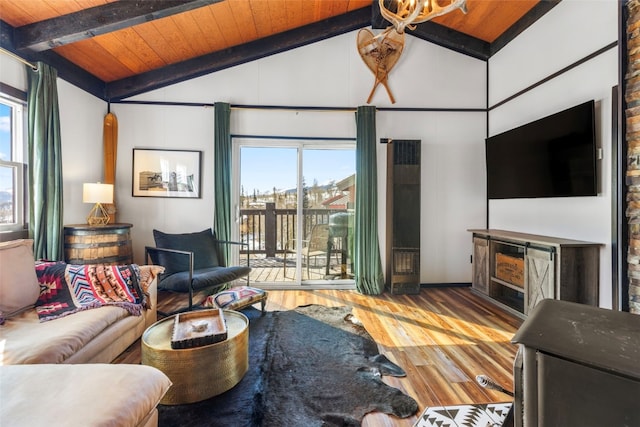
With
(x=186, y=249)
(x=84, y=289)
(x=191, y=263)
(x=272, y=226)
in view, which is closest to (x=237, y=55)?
(x=272, y=226)

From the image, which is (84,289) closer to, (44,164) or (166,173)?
(44,164)

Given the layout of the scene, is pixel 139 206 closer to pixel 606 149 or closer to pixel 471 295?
pixel 471 295

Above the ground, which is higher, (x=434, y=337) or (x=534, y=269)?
(x=534, y=269)

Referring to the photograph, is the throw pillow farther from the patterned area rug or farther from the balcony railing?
the patterned area rug

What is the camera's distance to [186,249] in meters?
3.14

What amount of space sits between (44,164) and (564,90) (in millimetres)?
4853

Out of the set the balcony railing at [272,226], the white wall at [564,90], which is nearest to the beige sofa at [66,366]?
the balcony railing at [272,226]

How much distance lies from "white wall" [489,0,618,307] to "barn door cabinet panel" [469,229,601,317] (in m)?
0.11

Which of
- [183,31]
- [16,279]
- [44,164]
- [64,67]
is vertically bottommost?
[16,279]

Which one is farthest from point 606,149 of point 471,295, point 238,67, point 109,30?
point 109,30

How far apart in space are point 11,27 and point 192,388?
3.23 meters

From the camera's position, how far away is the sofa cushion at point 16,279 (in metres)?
1.74

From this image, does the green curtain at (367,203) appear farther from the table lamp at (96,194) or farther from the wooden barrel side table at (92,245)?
the table lamp at (96,194)

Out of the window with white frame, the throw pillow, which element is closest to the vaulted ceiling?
the window with white frame
